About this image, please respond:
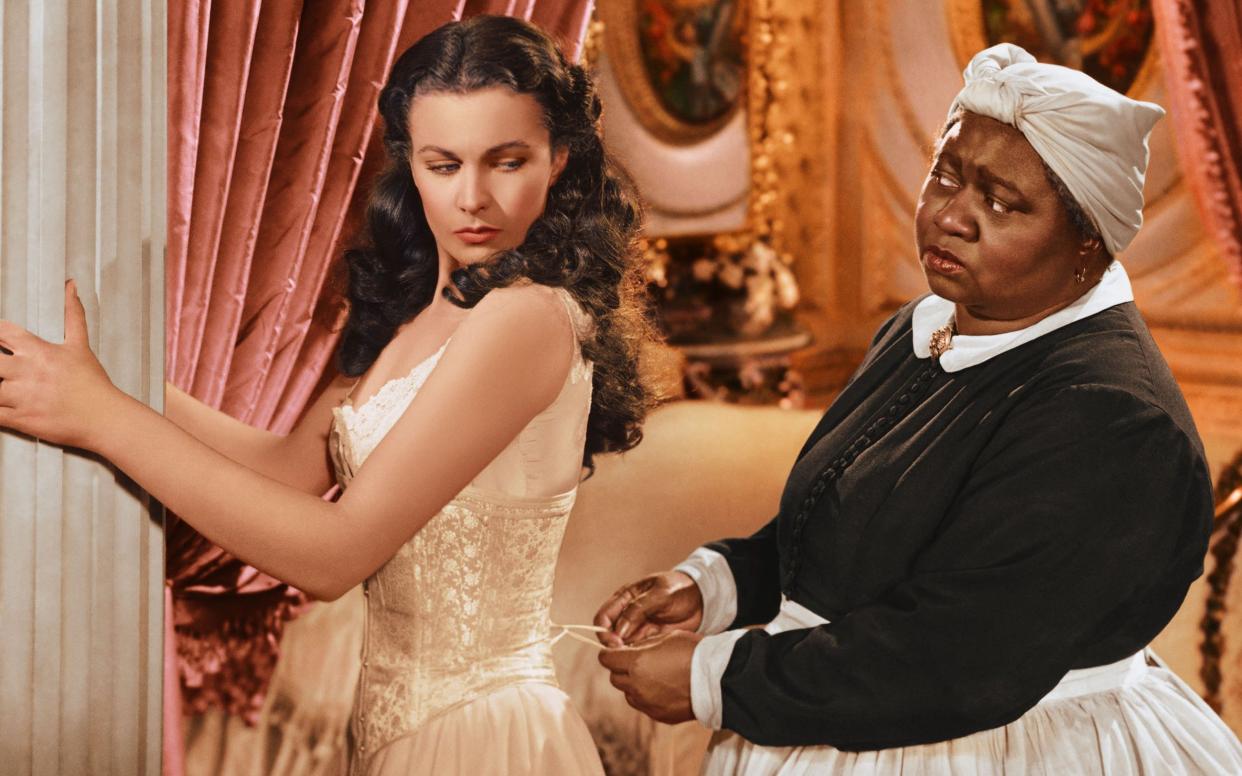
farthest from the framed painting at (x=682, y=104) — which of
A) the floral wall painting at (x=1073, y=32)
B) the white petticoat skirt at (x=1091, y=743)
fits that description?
the white petticoat skirt at (x=1091, y=743)

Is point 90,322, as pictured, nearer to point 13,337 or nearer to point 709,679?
point 13,337

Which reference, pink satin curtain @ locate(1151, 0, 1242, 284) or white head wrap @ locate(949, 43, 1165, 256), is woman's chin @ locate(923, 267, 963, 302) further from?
pink satin curtain @ locate(1151, 0, 1242, 284)

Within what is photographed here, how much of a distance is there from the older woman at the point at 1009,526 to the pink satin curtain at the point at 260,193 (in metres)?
0.66

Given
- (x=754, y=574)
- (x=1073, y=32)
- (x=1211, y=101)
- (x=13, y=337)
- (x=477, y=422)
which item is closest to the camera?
(x=13, y=337)

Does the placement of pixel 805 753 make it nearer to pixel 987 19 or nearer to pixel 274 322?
pixel 274 322

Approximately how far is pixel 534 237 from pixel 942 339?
1.75ft

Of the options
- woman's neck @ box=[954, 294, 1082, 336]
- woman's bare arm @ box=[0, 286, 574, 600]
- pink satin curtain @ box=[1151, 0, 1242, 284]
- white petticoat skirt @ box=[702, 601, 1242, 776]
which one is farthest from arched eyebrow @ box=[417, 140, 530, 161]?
pink satin curtain @ box=[1151, 0, 1242, 284]

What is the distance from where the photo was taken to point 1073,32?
5.01 meters

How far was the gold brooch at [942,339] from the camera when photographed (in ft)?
5.35

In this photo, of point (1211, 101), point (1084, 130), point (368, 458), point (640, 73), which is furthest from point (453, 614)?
point (640, 73)

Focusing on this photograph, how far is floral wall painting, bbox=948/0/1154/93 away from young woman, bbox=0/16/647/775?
376cm

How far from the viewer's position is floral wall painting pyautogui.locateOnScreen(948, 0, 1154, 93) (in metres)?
4.80

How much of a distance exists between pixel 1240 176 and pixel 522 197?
220 cm

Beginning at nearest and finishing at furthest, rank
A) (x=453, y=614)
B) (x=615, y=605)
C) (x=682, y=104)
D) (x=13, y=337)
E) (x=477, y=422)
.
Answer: (x=13, y=337) < (x=477, y=422) < (x=453, y=614) < (x=615, y=605) < (x=682, y=104)
